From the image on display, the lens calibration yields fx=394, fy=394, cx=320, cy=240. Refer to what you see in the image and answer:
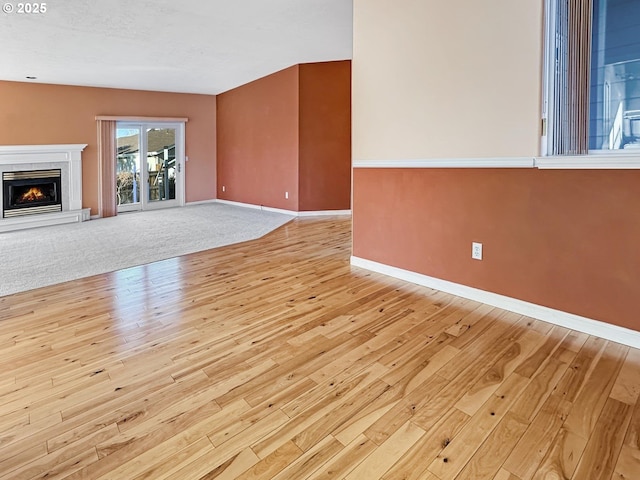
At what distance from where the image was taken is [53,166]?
714cm

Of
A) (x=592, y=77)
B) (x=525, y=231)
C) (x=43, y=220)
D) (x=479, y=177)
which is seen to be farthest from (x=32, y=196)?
(x=592, y=77)

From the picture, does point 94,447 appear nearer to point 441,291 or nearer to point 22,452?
point 22,452

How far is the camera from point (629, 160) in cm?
221

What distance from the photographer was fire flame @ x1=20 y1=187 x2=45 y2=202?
695cm

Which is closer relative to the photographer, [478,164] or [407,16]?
[478,164]

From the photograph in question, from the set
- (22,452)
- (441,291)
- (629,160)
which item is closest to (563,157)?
(629,160)

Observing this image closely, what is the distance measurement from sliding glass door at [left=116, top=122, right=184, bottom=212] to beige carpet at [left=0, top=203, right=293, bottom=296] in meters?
0.68

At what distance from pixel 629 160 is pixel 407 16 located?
6.50 ft

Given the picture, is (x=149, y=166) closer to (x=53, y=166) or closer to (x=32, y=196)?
(x=53, y=166)

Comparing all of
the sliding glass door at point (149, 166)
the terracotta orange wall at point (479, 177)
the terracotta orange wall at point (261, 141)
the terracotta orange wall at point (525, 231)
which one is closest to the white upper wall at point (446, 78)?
the terracotta orange wall at point (479, 177)

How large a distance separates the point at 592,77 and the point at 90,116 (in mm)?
8061
